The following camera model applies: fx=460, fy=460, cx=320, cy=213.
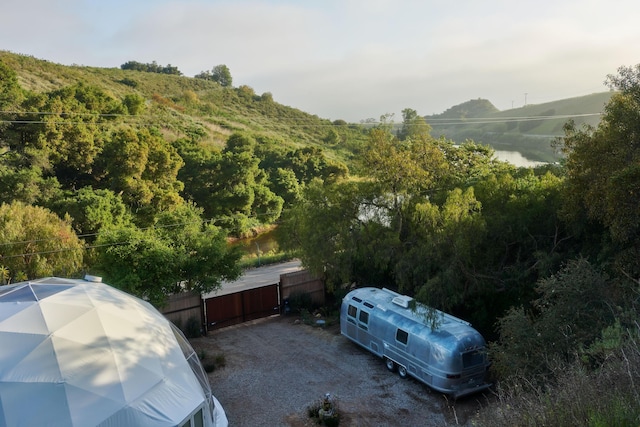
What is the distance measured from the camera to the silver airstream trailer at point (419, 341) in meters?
11.6

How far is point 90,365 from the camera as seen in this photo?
26.0 feet

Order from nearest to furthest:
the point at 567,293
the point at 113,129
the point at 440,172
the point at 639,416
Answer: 1. the point at 639,416
2. the point at 567,293
3. the point at 440,172
4. the point at 113,129

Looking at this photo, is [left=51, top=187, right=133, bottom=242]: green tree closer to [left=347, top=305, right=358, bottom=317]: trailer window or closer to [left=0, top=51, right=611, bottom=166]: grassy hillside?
[left=347, top=305, right=358, bottom=317]: trailer window

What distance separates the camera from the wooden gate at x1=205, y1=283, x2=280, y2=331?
1739cm

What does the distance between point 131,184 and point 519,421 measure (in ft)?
97.5

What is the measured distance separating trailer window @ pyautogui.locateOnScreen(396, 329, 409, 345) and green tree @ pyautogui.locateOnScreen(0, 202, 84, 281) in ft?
40.0

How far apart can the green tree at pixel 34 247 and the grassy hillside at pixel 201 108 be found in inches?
1325

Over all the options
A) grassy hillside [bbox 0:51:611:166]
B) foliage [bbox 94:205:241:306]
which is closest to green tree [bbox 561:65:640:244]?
foliage [bbox 94:205:241:306]

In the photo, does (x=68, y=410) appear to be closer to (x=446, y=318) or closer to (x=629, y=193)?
(x=446, y=318)

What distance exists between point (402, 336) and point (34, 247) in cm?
1461

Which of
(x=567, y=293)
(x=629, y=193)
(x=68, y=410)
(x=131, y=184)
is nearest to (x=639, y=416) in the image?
(x=567, y=293)

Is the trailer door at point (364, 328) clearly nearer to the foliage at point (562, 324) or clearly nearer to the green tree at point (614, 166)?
the foliage at point (562, 324)

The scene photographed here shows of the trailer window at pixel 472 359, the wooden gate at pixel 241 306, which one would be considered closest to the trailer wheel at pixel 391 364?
the trailer window at pixel 472 359

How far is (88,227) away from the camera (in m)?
27.1
